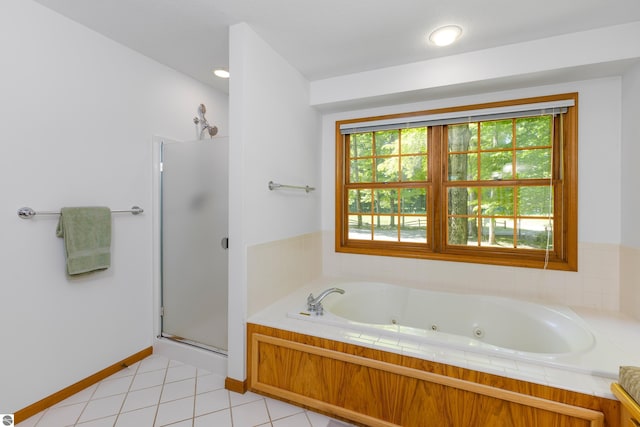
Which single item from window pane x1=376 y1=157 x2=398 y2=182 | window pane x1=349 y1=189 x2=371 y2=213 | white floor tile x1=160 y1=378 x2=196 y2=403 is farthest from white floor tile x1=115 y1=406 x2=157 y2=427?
window pane x1=376 y1=157 x2=398 y2=182

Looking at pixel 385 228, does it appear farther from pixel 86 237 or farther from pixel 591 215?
pixel 86 237

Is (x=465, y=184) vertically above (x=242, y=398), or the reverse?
(x=465, y=184)

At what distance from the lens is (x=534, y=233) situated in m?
2.27

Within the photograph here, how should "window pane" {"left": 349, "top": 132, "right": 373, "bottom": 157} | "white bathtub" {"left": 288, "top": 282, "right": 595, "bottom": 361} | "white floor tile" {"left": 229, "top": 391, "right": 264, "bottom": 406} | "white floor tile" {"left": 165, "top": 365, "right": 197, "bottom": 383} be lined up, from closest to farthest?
"white bathtub" {"left": 288, "top": 282, "right": 595, "bottom": 361} → "white floor tile" {"left": 229, "top": 391, "right": 264, "bottom": 406} → "white floor tile" {"left": 165, "top": 365, "right": 197, "bottom": 383} → "window pane" {"left": 349, "top": 132, "right": 373, "bottom": 157}

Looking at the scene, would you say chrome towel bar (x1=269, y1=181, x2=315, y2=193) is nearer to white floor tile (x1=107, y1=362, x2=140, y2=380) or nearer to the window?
the window

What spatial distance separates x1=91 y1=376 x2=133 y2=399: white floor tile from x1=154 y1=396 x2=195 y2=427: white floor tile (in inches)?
14.8

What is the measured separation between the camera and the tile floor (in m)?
1.56

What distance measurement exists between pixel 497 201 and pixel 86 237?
301 cm

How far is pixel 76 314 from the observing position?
1808 millimetres

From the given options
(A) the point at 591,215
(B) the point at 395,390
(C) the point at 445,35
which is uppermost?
(C) the point at 445,35

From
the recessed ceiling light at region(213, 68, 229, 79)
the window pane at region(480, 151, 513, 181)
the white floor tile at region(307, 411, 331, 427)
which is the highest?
the recessed ceiling light at region(213, 68, 229, 79)

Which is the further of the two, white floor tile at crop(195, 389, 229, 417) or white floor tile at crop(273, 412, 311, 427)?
white floor tile at crop(195, 389, 229, 417)

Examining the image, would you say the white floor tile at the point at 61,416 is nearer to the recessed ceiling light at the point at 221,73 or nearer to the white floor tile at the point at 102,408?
the white floor tile at the point at 102,408

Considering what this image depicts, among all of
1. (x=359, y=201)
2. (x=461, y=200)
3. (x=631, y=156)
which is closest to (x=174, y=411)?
(x=359, y=201)
